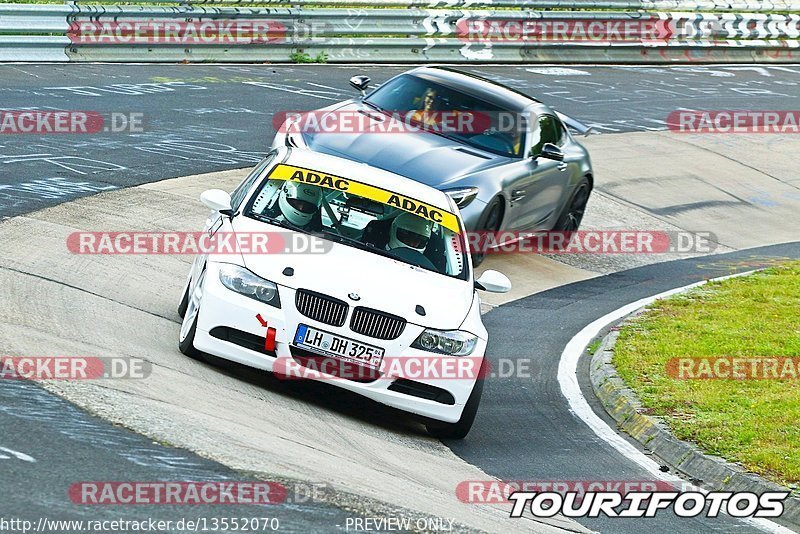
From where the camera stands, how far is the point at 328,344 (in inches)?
319

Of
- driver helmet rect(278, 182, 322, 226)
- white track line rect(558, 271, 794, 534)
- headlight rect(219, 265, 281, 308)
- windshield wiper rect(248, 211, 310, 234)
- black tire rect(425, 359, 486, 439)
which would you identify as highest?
driver helmet rect(278, 182, 322, 226)

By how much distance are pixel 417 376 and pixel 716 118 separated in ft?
62.3

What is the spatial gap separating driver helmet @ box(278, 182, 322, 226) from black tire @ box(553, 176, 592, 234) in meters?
6.47

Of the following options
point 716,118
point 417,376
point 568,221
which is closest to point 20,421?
point 417,376

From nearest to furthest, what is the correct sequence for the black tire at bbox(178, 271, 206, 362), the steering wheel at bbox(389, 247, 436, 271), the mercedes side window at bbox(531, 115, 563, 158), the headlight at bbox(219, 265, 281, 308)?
the headlight at bbox(219, 265, 281, 308) < the black tire at bbox(178, 271, 206, 362) < the steering wheel at bbox(389, 247, 436, 271) < the mercedes side window at bbox(531, 115, 563, 158)

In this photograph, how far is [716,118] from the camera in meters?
25.9

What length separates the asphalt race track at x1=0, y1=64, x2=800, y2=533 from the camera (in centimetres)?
621

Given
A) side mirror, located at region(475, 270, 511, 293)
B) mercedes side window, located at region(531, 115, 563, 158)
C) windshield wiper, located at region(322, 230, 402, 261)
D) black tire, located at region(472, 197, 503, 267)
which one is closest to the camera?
windshield wiper, located at region(322, 230, 402, 261)

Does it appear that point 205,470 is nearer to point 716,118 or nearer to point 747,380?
point 747,380

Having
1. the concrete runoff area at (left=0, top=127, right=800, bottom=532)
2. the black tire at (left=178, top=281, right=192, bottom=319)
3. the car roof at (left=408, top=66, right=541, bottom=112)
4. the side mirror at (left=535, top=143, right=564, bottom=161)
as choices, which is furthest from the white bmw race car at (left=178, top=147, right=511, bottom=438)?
the car roof at (left=408, top=66, right=541, bottom=112)

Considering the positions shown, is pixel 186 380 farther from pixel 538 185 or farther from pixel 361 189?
pixel 538 185

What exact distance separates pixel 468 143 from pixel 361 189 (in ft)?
15.3

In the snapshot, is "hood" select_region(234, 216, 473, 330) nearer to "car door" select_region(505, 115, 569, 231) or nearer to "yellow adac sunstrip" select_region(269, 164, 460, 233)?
"yellow adac sunstrip" select_region(269, 164, 460, 233)

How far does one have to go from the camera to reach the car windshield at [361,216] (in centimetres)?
911
